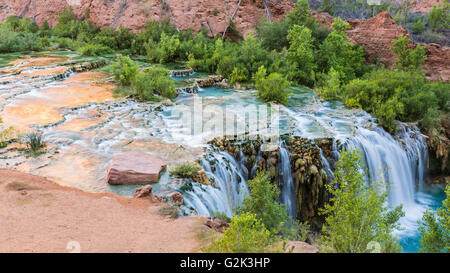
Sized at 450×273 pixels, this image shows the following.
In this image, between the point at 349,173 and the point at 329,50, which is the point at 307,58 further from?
the point at 349,173

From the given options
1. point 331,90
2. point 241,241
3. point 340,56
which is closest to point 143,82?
point 331,90

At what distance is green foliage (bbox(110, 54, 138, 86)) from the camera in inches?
564

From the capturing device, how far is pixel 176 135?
987 centimetres

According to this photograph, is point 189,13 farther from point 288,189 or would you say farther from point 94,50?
point 288,189

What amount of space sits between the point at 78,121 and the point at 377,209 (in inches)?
348

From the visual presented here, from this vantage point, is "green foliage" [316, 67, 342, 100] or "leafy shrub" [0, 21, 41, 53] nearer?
"green foliage" [316, 67, 342, 100]

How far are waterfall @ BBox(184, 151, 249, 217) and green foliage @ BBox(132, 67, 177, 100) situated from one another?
17.9ft

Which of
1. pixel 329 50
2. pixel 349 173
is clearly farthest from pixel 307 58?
pixel 349 173

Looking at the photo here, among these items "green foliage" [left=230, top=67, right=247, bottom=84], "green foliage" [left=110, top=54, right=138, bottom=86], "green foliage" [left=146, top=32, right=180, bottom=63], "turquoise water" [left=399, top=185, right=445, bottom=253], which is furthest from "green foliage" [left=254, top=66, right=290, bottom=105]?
"green foliage" [left=146, top=32, right=180, bottom=63]

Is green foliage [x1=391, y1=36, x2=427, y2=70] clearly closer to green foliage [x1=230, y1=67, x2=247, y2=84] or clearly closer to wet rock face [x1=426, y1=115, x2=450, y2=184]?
wet rock face [x1=426, y1=115, x2=450, y2=184]

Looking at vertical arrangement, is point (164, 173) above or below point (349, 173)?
below

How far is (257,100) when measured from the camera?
1394cm
